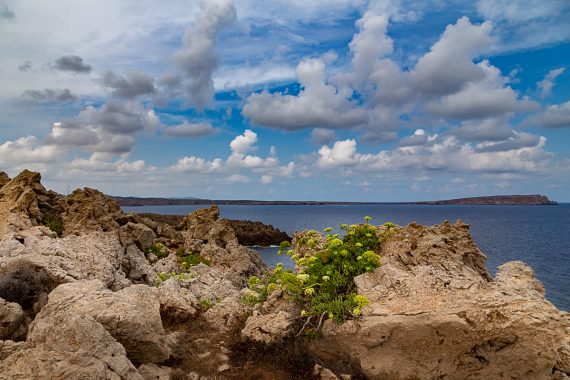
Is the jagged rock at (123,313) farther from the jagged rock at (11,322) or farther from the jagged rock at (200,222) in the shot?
the jagged rock at (200,222)

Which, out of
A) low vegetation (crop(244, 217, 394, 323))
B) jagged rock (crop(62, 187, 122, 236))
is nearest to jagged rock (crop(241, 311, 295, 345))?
low vegetation (crop(244, 217, 394, 323))

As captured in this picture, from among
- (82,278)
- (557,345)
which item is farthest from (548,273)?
(82,278)

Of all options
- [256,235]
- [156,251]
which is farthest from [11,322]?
[256,235]

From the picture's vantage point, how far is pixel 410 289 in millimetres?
11391

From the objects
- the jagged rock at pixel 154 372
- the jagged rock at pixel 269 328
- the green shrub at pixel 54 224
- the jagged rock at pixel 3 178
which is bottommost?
the jagged rock at pixel 154 372

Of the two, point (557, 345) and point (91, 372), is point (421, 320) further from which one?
point (91, 372)

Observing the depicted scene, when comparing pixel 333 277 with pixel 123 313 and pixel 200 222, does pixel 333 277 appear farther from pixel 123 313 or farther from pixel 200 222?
pixel 200 222

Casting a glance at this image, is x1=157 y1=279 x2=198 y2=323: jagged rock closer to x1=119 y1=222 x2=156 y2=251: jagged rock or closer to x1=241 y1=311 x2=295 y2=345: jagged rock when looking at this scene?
x1=241 y1=311 x2=295 y2=345: jagged rock

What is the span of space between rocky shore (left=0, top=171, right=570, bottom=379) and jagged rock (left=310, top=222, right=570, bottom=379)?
26mm

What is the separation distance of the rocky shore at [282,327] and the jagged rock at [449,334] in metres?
0.03

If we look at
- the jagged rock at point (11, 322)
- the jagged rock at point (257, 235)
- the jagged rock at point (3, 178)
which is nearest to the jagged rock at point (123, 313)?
the jagged rock at point (11, 322)

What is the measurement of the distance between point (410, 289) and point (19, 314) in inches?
415

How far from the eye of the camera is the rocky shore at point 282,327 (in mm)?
8305

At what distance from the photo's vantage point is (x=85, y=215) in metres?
23.5
